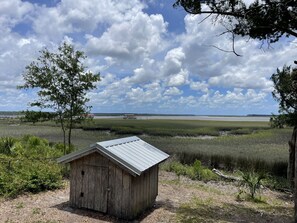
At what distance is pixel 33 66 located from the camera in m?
17.7

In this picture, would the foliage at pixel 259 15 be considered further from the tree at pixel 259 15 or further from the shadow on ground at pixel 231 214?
the shadow on ground at pixel 231 214

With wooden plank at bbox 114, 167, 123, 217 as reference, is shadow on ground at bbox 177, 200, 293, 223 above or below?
Result: below

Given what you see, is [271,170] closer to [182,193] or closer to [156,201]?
[182,193]

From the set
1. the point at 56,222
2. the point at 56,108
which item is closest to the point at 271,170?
the point at 56,108

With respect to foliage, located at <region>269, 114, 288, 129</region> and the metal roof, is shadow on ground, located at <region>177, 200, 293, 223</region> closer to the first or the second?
the metal roof

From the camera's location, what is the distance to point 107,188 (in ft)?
33.6

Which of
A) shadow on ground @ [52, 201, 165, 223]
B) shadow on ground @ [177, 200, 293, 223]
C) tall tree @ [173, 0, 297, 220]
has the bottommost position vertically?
shadow on ground @ [177, 200, 293, 223]

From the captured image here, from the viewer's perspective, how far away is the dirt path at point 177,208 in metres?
10.1

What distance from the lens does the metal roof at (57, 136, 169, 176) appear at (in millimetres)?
9695

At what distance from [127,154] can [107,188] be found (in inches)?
53.5

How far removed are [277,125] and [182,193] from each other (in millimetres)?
10057

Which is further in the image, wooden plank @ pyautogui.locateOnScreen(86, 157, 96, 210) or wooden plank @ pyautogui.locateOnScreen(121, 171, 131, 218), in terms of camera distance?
wooden plank @ pyautogui.locateOnScreen(86, 157, 96, 210)

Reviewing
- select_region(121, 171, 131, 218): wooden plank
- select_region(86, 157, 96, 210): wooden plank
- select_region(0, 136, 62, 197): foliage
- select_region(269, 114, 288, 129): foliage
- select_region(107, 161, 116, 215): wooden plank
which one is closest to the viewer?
select_region(121, 171, 131, 218): wooden plank

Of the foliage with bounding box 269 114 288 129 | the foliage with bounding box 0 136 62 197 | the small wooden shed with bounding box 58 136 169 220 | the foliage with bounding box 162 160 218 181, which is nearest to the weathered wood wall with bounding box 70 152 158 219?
the small wooden shed with bounding box 58 136 169 220
